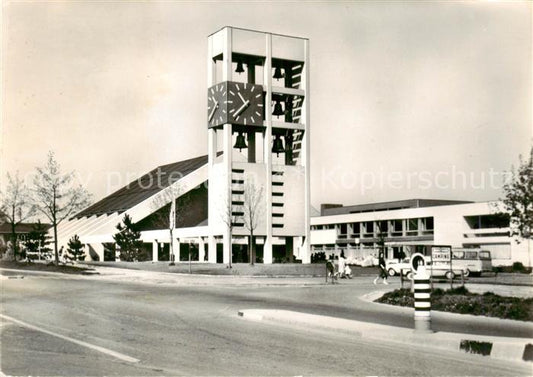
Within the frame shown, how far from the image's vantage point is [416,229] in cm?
8119

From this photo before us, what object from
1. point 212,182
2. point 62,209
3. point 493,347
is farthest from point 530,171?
point 212,182

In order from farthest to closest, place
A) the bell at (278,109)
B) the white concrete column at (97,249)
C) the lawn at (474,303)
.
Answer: the white concrete column at (97,249)
the bell at (278,109)
the lawn at (474,303)

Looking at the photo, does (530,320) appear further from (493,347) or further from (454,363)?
(454,363)

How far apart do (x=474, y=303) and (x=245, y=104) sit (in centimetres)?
3821

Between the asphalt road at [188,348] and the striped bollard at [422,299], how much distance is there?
1.13m

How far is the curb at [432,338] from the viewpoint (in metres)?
10.4

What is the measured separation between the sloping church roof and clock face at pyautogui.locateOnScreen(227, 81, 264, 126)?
23.6 meters

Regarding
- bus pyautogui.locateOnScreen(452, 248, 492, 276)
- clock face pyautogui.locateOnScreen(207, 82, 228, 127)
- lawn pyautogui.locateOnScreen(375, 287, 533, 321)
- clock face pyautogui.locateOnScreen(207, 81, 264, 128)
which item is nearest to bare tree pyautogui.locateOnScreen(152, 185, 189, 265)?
clock face pyautogui.locateOnScreen(207, 82, 228, 127)

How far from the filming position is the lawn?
16.3 m

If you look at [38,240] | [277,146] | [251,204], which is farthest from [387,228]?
[38,240]

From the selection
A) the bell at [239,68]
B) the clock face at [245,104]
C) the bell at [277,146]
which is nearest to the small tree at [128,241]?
the bell at [277,146]

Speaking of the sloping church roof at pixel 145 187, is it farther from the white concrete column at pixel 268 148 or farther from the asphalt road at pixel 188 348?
the asphalt road at pixel 188 348

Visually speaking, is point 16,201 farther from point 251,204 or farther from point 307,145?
point 307,145

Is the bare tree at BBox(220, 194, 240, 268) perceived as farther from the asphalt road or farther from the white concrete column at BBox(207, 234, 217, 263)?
the asphalt road
